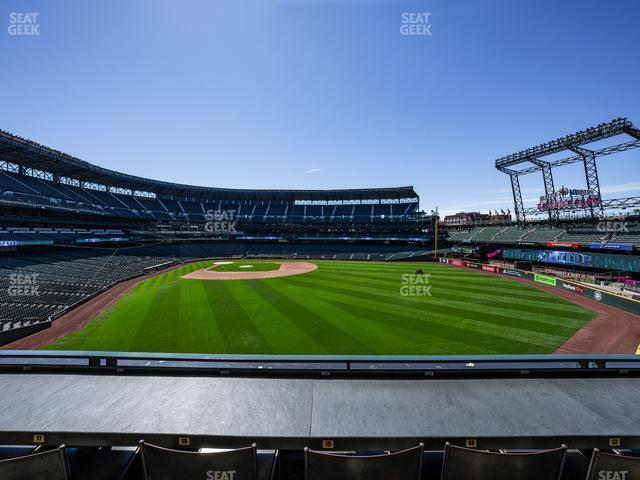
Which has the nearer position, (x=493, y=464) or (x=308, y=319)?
(x=493, y=464)

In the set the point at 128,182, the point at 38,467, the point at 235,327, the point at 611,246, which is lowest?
the point at 235,327

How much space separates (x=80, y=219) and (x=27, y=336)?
46.0 meters

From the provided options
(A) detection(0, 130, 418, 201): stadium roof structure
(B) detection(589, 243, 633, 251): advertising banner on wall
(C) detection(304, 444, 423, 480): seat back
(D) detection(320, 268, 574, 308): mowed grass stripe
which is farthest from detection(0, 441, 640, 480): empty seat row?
(A) detection(0, 130, 418, 201): stadium roof structure

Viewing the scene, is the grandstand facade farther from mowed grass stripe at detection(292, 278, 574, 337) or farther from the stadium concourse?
mowed grass stripe at detection(292, 278, 574, 337)

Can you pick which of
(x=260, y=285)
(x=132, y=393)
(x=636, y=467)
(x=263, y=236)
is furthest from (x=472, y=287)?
(x=263, y=236)

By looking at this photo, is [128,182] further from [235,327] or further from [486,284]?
[486,284]

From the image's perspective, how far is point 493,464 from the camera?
3.14 metres

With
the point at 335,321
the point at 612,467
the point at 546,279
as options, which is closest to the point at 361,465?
the point at 612,467

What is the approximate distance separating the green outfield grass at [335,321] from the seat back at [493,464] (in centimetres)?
1175

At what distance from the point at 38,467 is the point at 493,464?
4900 millimetres

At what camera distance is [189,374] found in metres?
4.95

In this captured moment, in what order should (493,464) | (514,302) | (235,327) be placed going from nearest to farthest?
(493,464)
(235,327)
(514,302)

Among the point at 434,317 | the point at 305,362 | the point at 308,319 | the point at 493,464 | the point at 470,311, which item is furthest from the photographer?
the point at 470,311

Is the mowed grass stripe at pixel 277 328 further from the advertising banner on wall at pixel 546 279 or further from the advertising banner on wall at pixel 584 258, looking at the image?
the advertising banner on wall at pixel 584 258
